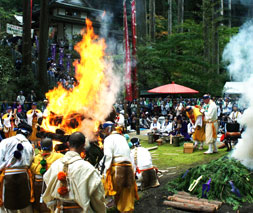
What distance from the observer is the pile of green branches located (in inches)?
258

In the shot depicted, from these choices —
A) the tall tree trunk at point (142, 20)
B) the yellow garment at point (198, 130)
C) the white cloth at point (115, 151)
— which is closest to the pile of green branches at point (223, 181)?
the white cloth at point (115, 151)

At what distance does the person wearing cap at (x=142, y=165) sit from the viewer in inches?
287

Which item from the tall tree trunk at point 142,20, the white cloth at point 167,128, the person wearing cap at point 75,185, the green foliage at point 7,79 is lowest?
the white cloth at point 167,128

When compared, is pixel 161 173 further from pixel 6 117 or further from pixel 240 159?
pixel 6 117

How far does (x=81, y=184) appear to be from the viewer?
142 inches

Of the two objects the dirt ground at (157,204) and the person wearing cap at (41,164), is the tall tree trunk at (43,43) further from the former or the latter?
the person wearing cap at (41,164)

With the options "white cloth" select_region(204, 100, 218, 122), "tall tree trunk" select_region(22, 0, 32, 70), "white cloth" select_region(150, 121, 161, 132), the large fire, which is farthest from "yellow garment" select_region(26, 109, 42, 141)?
"tall tree trunk" select_region(22, 0, 32, 70)

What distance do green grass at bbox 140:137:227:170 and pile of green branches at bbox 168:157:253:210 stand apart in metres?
1.98

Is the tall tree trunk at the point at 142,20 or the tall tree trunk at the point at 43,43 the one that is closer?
the tall tree trunk at the point at 43,43

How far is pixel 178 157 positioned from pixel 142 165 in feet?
13.7

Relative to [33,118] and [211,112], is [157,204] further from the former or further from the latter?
[33,118]

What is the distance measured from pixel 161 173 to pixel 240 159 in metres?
2.35

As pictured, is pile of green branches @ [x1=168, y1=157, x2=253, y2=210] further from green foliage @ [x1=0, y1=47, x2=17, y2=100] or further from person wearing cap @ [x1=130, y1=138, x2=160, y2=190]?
green foliage @ [x1=0, y1=47, x2=17, y2=100]

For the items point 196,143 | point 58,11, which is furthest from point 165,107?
point 58,11
